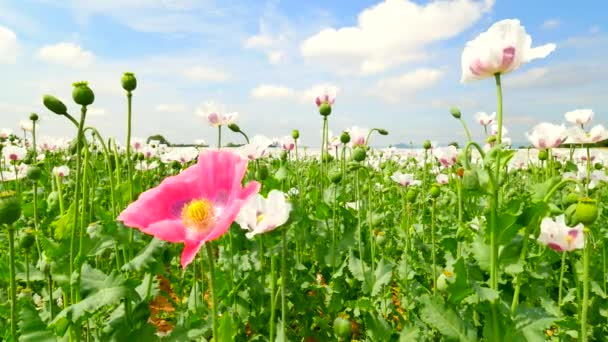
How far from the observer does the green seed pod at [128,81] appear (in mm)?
1805

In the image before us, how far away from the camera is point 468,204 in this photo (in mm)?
4238

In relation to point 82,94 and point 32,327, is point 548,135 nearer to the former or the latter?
point 82,94

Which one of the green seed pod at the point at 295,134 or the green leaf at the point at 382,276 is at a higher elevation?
the green seed pod at the point at 295,134

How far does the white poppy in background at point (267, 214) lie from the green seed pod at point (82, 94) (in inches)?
24.9

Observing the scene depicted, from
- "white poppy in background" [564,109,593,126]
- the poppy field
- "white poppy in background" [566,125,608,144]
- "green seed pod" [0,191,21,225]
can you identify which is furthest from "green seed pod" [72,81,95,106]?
"white poppy in background" [564,109,593,126]

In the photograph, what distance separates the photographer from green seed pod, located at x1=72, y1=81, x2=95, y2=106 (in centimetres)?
153

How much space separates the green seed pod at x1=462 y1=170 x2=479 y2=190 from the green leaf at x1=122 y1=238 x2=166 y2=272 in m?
1.06

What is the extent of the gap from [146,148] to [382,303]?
344cm

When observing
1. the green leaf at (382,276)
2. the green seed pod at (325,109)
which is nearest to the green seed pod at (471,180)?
the green leaf at (382,276)

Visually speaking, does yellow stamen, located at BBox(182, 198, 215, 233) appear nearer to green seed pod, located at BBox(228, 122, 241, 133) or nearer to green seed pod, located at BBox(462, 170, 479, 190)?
green seed pod, located at BBox(462, 170, 479, 190)

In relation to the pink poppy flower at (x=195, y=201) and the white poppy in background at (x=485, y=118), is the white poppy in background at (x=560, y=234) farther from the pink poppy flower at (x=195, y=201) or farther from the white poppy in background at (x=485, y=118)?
the white poppy in background at (x=485, y=118)

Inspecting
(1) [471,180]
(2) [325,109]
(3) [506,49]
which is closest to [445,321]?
(1) [471,180]

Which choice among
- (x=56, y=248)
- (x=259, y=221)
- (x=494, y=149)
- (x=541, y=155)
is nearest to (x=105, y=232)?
(x=56, y=248)

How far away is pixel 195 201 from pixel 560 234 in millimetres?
1674
